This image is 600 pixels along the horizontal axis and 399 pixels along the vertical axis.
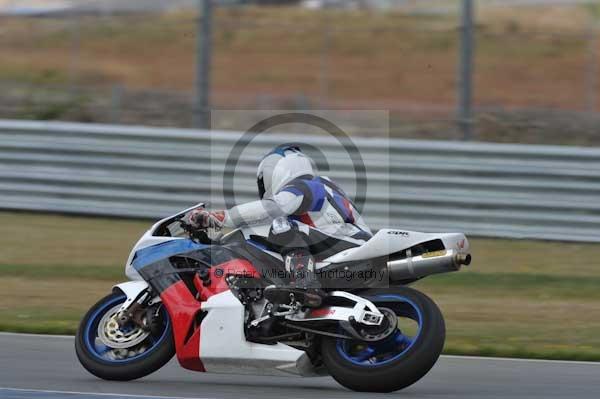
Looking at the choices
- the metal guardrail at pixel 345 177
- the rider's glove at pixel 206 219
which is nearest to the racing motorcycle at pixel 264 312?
the rider's glove at pixel 206 219

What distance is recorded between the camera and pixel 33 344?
876 cm

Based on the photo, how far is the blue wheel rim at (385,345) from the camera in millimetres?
6891

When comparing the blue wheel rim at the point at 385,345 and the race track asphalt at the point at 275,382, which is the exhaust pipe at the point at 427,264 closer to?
the blue wheel rim at the point at 385,345

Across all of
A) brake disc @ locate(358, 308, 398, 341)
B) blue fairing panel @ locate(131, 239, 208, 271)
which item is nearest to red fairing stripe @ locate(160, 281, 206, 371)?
blue fairing panel @ locate(131, 239, 208, 271)

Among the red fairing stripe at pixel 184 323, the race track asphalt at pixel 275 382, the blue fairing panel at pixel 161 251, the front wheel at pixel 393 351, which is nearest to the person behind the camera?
the front wheel at pixel 393 351

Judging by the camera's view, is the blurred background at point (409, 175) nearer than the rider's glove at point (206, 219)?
No

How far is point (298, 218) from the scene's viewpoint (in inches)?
283

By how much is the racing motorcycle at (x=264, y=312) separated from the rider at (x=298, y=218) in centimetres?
8


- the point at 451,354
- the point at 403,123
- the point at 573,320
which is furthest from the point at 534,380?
the point at 403,123

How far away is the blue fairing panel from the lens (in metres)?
7.39

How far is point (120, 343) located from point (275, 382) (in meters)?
1.04

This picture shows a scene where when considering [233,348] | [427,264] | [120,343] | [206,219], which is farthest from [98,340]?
[427,264]

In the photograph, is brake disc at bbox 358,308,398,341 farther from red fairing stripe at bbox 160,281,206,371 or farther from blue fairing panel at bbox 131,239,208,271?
blue fairing panel at bbox 131,239,208,271

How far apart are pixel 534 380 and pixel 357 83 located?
16.5 m
